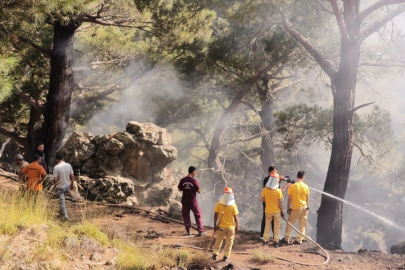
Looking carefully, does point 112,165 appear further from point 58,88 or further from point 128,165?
point 58,88

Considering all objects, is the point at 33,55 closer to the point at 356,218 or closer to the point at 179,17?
the point at 179,17

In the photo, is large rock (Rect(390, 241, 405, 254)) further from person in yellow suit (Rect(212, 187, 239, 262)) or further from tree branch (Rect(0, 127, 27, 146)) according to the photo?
tree branch (Rect(0, 127, 27, 146))

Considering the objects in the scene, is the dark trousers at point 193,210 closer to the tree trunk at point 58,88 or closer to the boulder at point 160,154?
the boulder at point 160,154

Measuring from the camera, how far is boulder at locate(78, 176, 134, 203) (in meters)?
11.4

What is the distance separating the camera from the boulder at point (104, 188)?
11.4m

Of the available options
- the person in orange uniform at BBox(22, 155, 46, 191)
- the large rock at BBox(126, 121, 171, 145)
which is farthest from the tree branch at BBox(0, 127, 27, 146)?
the person in orange uniform at BBox(22, 155, 46, 191)

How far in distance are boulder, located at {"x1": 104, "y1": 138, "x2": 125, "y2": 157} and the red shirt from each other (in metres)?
3.78

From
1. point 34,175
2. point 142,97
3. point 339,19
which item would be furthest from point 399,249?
point 142,97

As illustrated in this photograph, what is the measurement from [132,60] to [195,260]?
11.5m

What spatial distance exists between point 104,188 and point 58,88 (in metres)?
3.16

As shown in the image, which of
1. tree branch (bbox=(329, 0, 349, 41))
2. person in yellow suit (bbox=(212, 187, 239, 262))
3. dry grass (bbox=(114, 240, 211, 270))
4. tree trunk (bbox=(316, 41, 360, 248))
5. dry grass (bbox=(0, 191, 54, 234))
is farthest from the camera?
tree trunk (bbox=(316, 41, 360, 248))

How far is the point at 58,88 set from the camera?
39.2 ft

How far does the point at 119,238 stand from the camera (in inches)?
288

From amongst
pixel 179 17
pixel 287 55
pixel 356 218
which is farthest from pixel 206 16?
pixel 356 218
